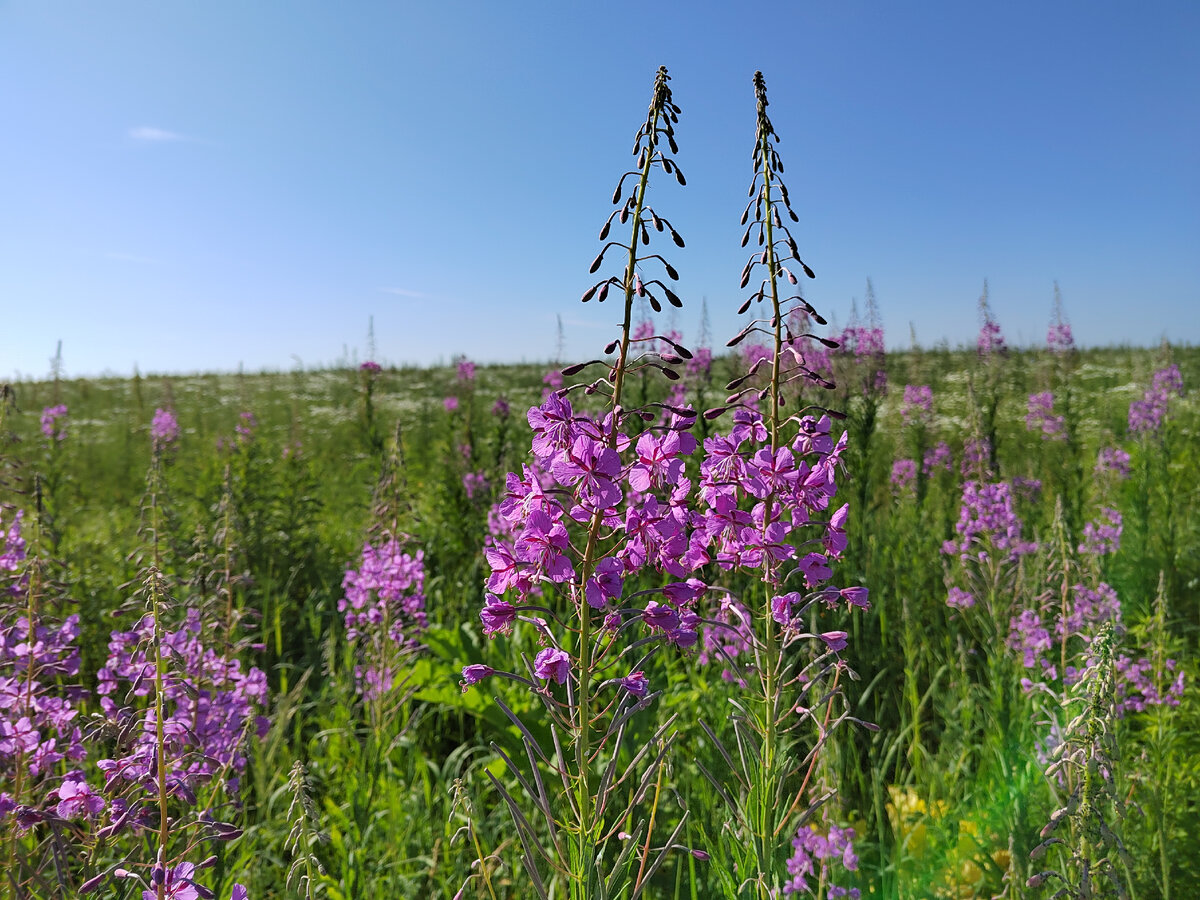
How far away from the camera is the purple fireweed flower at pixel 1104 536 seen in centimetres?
486

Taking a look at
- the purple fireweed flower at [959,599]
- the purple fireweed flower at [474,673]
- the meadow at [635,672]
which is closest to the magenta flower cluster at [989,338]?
the meadow at [635,672]

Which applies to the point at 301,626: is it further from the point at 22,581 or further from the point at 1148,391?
the point at 1148,391

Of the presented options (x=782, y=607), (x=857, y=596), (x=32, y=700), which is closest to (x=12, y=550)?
(x=32, y=700)

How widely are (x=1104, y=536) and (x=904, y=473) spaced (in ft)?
8.92

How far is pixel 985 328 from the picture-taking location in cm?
876

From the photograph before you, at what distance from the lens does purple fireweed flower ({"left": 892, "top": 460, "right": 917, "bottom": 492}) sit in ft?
24.8

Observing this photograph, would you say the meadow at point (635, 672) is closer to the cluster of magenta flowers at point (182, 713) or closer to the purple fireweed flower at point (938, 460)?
the cluster of magenta flowers at point (182, 713)

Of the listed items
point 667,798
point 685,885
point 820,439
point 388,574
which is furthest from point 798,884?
point 388,574

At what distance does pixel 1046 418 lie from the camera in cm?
915

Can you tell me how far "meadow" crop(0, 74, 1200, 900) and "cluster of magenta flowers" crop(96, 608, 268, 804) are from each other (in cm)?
2

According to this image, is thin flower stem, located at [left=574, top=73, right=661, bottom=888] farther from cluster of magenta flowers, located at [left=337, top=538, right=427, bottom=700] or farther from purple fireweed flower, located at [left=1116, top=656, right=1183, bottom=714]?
purple fireweed flower, located at [left=1116, top=656, right=1183, bottom=714]

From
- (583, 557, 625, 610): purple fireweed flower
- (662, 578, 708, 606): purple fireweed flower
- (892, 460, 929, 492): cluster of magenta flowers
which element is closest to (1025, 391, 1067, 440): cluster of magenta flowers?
A: (892, 460, 929, 492): cluster of magenta flowers

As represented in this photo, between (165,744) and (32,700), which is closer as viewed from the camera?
(165,744)

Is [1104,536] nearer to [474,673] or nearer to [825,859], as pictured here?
[825,859]
